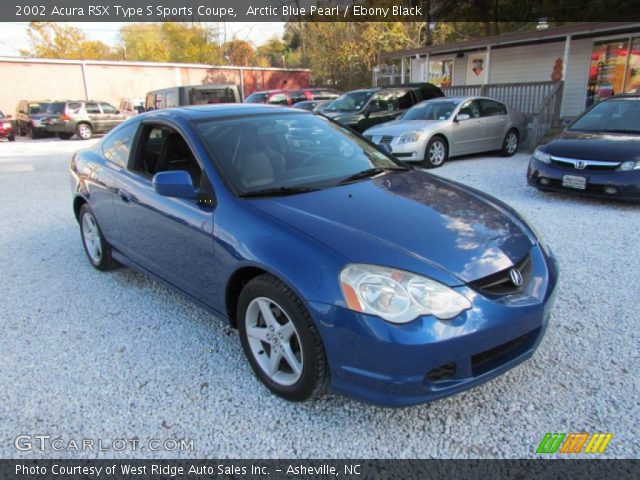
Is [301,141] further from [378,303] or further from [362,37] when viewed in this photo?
[362,37]

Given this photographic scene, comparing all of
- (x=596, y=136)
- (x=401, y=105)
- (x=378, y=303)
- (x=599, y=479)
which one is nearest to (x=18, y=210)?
(x=378, y=303)

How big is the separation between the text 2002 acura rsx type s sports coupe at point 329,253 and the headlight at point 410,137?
19.9ft

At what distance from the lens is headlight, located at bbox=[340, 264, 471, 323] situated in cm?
215

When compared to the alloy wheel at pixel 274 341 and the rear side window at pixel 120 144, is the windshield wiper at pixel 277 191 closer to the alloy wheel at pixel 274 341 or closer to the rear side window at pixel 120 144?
the alloy wheel at pixel 274 341

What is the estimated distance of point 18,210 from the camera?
24.8ft

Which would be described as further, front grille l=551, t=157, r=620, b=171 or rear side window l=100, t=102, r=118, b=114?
rear side window l=100, t=102, r=118, b=114

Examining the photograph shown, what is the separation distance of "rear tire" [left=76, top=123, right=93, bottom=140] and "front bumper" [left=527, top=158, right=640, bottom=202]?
20.6 metres

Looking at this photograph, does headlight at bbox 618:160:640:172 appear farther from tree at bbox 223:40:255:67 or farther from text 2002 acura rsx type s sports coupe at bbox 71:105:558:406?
tree at bbox 223:40:255:67

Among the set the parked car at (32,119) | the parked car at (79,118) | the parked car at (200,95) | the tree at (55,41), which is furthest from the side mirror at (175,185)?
the tree at (55,41)

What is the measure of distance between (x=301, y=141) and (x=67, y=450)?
2415mm

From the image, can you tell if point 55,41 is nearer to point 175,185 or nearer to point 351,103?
point 351,103

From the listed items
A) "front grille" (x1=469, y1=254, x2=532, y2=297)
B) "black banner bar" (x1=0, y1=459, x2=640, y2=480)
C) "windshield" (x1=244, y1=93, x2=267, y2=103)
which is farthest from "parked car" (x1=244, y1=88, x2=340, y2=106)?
"black banner bar" (x1=0, y1=459, x2=640, y2=480)

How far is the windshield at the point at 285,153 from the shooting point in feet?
10.00

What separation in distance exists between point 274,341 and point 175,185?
1.15m
